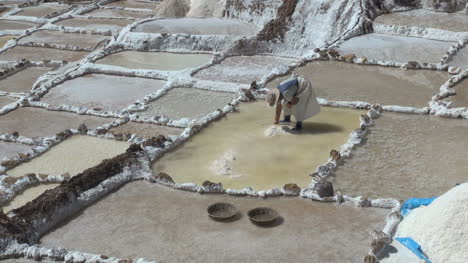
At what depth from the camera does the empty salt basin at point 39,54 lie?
14.3m

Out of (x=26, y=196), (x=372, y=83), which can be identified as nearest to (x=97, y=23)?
(x=372, y=83)

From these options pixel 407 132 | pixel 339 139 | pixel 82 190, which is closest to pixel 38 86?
pixel 82 190

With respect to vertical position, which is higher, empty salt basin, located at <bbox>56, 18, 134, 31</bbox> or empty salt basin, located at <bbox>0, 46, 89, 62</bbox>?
empty salt basin, located at <bbox>56, 18, 134, 31</bbox>

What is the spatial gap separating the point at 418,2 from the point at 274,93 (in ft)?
24.6

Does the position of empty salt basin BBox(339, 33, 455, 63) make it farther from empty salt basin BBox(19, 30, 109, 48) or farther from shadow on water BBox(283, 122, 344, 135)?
empty salt basin BBox(19, 30, 109, 48)

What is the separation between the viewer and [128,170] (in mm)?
7773

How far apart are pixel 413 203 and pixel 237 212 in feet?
6.02

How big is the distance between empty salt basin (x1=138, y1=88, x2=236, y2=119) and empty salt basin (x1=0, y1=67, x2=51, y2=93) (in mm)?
3109

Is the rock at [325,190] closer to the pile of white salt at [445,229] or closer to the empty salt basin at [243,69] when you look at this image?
the pile of white salt at [445,229]

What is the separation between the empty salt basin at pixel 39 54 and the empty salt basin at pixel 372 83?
5491 mm

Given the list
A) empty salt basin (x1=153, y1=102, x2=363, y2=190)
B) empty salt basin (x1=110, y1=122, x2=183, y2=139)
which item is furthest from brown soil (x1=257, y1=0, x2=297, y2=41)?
empty salt basin (x1=110, y1=122, x2=183, y2=139)

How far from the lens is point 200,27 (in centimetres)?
1418

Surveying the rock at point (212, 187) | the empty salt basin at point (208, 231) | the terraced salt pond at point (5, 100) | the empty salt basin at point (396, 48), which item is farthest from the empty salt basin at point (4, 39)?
the rock at point (212, 187)

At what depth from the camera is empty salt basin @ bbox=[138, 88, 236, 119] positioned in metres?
10.2
